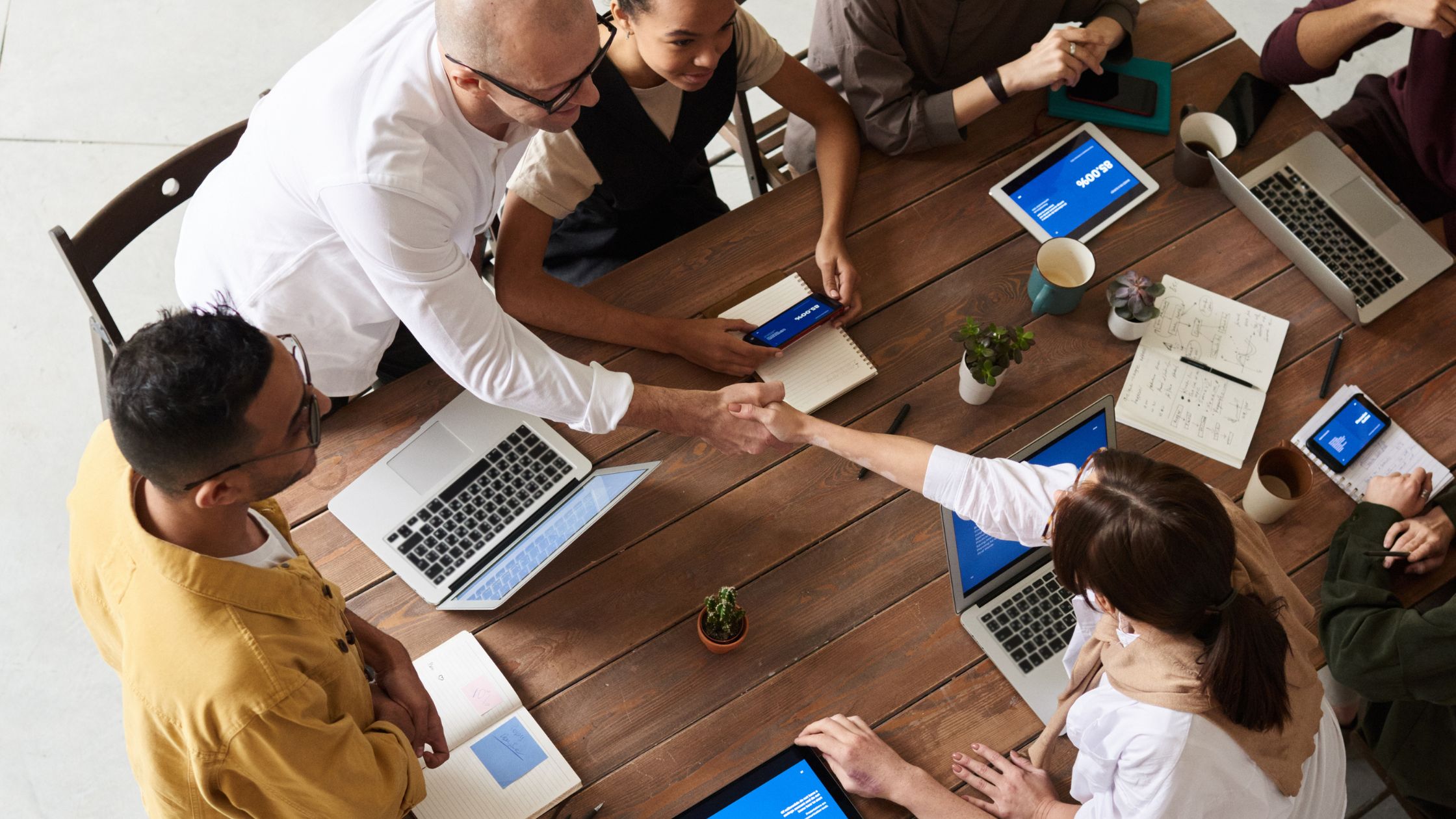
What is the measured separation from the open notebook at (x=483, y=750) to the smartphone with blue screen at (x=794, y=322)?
2.40ft

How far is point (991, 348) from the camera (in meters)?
1.76

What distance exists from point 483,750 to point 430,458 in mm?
502

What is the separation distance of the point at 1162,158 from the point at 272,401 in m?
1.75

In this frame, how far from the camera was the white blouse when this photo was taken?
1.32 metres

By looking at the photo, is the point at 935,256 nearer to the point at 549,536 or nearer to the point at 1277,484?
the point at 1277,484

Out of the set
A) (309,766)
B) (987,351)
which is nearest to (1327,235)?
(987,351)

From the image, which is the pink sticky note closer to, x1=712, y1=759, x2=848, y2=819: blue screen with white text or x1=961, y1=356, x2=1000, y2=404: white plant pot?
x1=712, y1=759, x2=848, y2=819: blue screen with white text

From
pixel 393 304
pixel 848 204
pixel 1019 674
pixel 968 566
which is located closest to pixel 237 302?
pixel 393 304

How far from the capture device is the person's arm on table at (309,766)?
123 cm

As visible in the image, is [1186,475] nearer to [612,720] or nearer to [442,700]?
[612,720]

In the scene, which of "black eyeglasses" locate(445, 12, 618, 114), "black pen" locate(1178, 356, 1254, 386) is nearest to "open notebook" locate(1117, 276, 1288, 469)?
"black pen" locate(1178, 356, 1254, 386)

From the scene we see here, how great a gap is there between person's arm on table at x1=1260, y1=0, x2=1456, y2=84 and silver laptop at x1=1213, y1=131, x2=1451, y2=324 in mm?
165

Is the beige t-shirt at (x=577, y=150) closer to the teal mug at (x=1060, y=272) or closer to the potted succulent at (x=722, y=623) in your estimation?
the teal mug at (x=1060, y=272)

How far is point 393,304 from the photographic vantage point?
1553 mm
